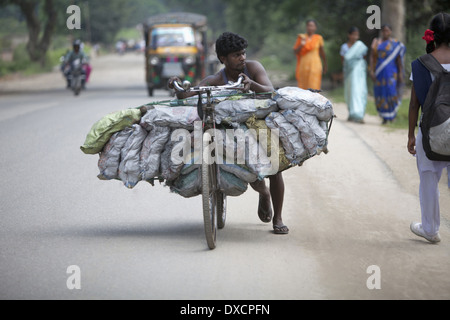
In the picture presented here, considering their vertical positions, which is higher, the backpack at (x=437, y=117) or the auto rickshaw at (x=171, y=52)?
the backpack at (x=437, y=117)

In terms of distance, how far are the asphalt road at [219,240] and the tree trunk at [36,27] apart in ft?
→ 121

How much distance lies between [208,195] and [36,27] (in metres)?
46.6

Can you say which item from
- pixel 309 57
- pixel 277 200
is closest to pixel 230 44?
pixel 277 200

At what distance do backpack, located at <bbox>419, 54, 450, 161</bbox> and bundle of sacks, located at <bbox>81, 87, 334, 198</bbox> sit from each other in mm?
788

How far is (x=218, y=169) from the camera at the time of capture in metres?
6.49

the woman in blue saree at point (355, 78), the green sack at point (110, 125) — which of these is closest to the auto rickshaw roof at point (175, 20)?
the woman in blue saree at point (355, 78)

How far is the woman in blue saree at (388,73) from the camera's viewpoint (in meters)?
15.8

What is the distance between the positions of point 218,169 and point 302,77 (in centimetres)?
1134

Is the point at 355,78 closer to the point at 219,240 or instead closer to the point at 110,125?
the point at 219,240

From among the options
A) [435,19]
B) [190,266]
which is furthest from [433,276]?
[435,19]

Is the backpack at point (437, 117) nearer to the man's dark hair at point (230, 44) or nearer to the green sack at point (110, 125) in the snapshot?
the man's dark hair at point (230, 44)

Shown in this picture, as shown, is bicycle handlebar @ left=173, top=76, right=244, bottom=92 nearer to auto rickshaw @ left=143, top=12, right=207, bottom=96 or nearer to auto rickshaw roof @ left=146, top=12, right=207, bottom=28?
auto rickshaw @ left=143, top=12, right=207, bottom=96

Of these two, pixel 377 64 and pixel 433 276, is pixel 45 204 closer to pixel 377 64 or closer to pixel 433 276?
pixel 433 276

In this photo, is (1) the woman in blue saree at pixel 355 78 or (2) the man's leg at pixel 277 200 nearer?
(2) the man's leg at pixel 277 200
